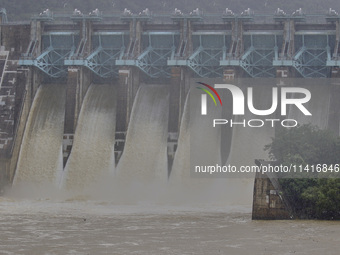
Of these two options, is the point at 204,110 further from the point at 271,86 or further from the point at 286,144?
the point at 286,144

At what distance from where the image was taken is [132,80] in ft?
231

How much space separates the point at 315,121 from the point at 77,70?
1889cm

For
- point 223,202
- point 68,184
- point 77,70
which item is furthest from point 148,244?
point 77,70

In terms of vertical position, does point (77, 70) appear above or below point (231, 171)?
above

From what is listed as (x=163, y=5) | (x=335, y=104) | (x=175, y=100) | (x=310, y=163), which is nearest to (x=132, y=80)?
(x=175, y=100)

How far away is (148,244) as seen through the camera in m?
39.8

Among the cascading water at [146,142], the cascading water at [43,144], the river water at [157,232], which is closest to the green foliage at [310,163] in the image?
the river water at [157,232]

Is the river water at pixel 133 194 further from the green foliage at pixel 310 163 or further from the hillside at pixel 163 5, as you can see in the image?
the hillside at pixel 163 5

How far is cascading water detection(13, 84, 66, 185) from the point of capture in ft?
226

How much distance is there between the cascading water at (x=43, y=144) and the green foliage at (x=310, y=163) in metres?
22.0

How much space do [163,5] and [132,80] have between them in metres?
41.5

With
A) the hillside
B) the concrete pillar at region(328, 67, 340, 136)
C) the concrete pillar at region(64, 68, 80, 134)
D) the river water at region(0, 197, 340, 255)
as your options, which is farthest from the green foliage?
the hillside

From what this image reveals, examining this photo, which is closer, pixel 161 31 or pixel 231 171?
pixel 231 171

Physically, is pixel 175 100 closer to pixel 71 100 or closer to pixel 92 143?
pixel 92 143
